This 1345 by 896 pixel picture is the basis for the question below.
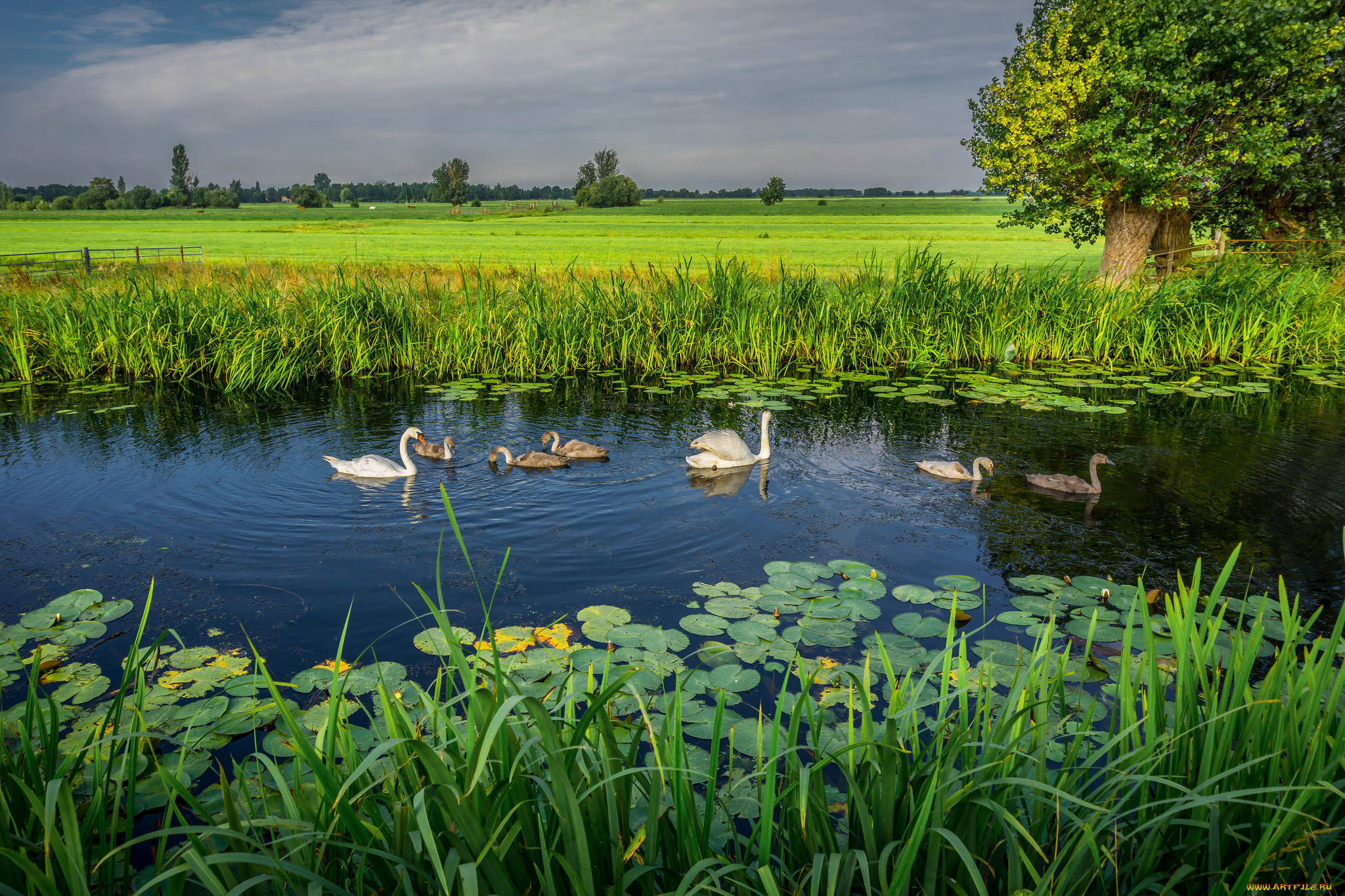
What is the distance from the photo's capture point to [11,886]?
2.02 m

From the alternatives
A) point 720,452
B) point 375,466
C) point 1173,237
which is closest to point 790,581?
point 720,452

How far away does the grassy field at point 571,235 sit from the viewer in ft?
119

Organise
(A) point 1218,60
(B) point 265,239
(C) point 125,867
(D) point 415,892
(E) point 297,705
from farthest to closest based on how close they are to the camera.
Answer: (B) point 265,239, (A) point 1218,60, (E) point 297,705, (C) point 125,867, (D) point 415,892

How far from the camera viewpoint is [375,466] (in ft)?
22.9

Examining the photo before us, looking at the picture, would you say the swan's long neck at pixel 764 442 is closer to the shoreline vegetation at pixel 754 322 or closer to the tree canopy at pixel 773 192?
the shoreline vegetation at pixel 754 322

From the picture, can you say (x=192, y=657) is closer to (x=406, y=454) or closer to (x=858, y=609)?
(x=406, y=454)

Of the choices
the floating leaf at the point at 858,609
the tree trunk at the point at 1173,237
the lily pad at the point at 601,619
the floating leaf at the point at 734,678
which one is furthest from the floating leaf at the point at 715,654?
the tree trunk at the point at 1173,237

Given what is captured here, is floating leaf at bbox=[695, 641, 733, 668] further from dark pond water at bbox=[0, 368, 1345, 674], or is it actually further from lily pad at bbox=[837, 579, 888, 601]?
lily pad at bbox=[837, 579, 888, 601]

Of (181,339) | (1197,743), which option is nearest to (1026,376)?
(1197,743)

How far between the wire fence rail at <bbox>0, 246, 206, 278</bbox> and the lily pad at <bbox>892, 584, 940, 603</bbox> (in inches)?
729

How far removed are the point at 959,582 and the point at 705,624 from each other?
5.70 ft

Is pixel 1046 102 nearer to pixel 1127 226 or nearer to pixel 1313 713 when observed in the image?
pixel 1127 226

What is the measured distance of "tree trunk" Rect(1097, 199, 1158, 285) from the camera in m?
16.4

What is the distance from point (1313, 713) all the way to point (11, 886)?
3664 mm
